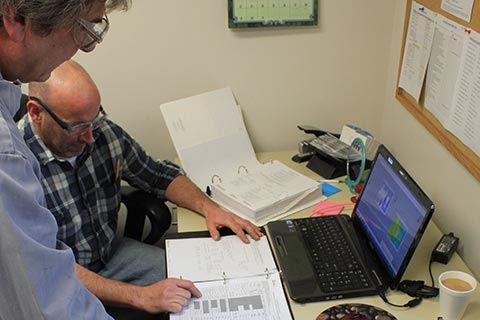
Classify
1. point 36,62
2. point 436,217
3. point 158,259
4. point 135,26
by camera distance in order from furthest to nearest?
1. point 135,26
2. point 158,259
3. point 436,217
4. point 36,62

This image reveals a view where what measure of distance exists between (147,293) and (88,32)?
742mm

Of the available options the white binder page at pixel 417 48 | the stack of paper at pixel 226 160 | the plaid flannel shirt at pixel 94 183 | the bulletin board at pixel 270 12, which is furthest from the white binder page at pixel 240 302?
the bulletin board at pixel 270 12

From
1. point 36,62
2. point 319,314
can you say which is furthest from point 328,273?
point 36,62

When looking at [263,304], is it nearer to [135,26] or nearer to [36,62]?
[36,62]

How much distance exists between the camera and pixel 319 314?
1287 millimetres

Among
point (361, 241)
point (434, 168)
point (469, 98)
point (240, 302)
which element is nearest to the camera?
point (240, 302)

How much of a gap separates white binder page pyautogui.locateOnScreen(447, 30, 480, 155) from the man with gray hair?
3.14ft

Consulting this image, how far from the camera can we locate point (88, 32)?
0.89m

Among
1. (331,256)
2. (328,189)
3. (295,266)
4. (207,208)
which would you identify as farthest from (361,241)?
(207,208)

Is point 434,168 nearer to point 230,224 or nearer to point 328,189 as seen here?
point 328,189

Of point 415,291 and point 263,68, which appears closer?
point 415,291

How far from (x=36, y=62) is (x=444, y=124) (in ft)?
3.82

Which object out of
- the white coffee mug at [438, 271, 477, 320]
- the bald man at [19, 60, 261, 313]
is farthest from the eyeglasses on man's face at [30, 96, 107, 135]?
the white coffee mug at [438, 271, 477, 320]

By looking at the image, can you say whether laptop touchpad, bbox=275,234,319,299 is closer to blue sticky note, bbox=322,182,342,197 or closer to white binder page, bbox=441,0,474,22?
blue sticky note, bbox=322,182,342,197
